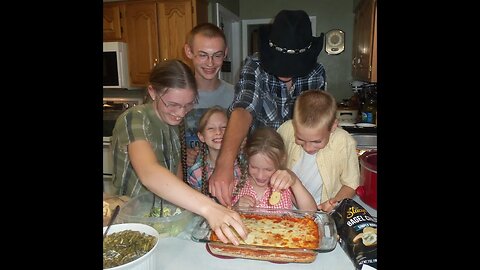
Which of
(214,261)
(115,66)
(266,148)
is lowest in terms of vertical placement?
(214,261)

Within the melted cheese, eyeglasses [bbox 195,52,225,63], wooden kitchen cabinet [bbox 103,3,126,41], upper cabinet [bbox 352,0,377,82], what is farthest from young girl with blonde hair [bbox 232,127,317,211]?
wooden kitchen cabinet [bbox 103,3,126,41]

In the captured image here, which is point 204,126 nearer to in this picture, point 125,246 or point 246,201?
point 246,201

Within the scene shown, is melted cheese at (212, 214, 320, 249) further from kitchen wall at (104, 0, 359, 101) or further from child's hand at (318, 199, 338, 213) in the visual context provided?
kitchen wall at (104, 0, 359, 101)

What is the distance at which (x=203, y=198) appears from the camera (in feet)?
1.42

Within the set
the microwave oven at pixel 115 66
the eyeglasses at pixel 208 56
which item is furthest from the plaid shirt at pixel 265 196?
the microwave oven at pixel 115 66

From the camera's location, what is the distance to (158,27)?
1844mm

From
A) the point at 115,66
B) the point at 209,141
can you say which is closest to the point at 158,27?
the point at 115,66

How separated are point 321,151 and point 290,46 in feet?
0.83

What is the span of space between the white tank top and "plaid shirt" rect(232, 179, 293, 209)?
0.09 metres

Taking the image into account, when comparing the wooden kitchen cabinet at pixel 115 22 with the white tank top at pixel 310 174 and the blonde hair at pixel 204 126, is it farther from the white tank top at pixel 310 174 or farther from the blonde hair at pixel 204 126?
the white tank top at pixel 310 174

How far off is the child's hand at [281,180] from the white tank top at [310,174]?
10 cm

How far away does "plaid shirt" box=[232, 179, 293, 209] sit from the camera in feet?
2.32
